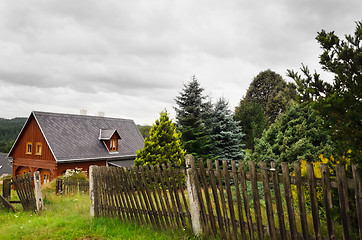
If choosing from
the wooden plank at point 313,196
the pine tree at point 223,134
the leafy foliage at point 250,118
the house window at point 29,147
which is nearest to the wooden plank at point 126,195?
the wooden plank at point 313,196

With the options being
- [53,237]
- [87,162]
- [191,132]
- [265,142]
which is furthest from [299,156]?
[87,162]

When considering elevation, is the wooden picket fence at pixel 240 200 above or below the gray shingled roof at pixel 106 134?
below

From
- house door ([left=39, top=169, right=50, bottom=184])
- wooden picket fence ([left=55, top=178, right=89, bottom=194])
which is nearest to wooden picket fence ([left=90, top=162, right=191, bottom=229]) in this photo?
wooden picket fence ([left=55, top=178, right=89, bottom=194])

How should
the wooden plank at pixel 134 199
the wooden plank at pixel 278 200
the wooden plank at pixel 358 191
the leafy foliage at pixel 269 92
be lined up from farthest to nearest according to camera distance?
the leafy foliage at pixel 269 92 < the wooden plank at pixel 134 199 < the wooden plank at pixel 278 200 < the wooden plank at pixel 358 191

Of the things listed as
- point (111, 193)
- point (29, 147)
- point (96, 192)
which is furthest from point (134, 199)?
point (29, 147)

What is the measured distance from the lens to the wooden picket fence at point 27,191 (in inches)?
352

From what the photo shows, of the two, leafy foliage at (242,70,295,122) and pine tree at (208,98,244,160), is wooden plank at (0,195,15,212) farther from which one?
leafy foliage at (242,70,295,122)

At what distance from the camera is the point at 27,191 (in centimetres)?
919

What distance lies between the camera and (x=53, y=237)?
5.54 metres

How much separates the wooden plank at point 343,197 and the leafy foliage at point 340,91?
212mm

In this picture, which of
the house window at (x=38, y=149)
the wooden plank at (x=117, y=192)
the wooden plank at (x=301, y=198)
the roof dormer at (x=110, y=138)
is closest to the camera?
the wooden plank at (x=301, y=198)

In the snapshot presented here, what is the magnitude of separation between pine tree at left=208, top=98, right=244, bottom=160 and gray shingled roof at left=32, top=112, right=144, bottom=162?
11.8 meters

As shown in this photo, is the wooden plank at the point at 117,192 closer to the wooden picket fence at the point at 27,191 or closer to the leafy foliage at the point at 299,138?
the wooden picket fence at the point at 27,191

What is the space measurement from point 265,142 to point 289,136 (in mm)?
1913
